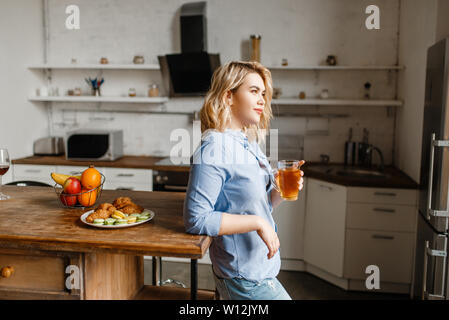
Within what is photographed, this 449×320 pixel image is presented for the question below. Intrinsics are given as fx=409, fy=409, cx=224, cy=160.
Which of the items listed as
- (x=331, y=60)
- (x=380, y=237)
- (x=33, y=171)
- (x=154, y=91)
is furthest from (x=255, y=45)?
(x=33, y=171)

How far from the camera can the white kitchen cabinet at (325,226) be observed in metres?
3.21

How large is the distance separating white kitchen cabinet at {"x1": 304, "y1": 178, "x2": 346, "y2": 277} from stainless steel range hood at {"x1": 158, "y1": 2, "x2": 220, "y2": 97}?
4.77 feet

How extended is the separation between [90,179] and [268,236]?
77 cm

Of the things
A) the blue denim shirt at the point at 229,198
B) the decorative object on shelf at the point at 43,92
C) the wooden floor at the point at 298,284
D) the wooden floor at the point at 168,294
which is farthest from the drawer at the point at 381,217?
the decorative object on shelf at the point at 43,92

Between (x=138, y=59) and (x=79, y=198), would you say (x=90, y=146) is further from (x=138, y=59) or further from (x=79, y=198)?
(x=79, y=198)

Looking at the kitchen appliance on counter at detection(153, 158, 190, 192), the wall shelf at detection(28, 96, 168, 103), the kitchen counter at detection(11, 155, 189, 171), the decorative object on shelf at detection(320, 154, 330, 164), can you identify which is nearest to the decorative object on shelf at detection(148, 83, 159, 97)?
the wall shelf at detection(28, 96, 168, 103)

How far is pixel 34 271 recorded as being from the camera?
1.43m

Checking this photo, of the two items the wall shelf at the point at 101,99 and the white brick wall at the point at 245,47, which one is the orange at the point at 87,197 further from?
the white brick wall at the point at 245,47

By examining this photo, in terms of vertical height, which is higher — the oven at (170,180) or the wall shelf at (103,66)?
the wall shelf at (103,66)

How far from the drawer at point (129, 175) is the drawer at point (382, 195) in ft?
5.74

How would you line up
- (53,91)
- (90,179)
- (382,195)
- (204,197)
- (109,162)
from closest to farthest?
1. (204,197)
2. (90,179)
3. (382,195)
4. (109,162)
5. (53,91)
